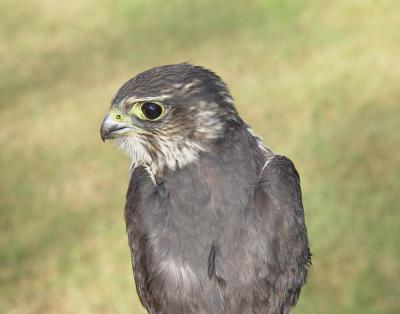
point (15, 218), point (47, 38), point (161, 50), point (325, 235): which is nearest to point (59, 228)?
point (15, 218)

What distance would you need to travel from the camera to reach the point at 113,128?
4309 mm

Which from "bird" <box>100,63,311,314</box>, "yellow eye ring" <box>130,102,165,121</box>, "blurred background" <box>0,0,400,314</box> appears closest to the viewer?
"bird" <box>100,63,311,314</box>

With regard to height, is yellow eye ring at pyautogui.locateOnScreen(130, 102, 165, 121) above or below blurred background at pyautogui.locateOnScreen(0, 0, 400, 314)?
below

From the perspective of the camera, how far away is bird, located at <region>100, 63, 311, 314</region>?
4055mm

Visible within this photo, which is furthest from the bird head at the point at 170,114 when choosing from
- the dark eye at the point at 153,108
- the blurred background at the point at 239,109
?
the blurred background at the point at 239,109

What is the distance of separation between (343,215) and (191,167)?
192 inches

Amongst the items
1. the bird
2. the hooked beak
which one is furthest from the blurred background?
the hooked beak

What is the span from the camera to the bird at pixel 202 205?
4055mm

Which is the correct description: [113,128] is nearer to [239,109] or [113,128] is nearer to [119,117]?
[119,117]

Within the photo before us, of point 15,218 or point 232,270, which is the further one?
point 15,218

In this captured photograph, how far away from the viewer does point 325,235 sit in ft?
27.6

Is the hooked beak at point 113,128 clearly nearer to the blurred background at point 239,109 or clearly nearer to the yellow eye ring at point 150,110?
the yellow eye ring at point 150,110

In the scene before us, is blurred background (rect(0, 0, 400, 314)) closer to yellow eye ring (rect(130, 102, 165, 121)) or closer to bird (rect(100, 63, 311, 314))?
bird (rect(100, 63, 311, 314))

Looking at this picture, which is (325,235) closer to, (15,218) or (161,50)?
(15,218)
